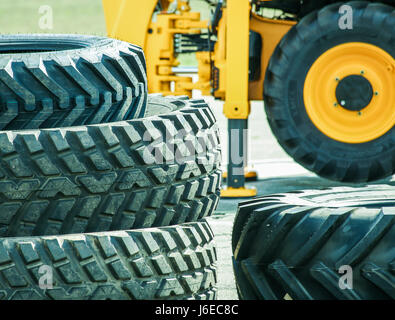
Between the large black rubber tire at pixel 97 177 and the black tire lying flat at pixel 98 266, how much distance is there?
0.09 metres

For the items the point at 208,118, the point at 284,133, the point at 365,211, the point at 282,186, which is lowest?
the point at 282,186

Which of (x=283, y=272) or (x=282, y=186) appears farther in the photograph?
(x=282, y=186)

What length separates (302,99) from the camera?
616cm

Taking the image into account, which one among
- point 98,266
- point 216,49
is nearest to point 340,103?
point 216,49

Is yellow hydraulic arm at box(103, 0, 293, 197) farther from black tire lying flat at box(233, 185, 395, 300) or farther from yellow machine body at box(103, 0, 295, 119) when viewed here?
black tire lying flat at box(233, 185, 395, 300)

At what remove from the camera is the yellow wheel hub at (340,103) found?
6.07 metres

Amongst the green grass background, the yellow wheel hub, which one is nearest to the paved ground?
the yellow wheel hub

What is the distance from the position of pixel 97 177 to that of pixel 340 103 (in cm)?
352

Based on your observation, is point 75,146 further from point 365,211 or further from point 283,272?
point 365,211

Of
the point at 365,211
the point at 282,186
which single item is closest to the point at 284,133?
the point at 282,186

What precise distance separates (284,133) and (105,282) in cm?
348

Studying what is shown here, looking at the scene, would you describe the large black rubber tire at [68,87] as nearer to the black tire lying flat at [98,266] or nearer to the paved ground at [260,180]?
the black tire lying flat at [98,266]

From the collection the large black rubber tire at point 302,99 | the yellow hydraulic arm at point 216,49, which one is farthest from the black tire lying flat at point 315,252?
the yellow hydraulic arm at point 216,49

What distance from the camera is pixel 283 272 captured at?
116 inches
